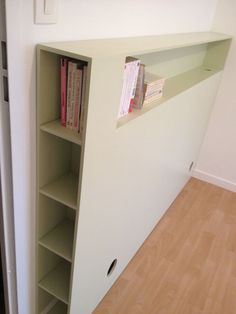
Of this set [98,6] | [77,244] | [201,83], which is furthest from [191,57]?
[77,244]

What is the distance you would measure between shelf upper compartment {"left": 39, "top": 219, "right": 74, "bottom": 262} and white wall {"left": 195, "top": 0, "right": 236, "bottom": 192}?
6.33 ft

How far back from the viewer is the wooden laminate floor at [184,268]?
173cm

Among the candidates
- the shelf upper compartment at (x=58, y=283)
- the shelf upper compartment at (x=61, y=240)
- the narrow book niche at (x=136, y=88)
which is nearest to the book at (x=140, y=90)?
the narrow book niche at (x=136, y=88)

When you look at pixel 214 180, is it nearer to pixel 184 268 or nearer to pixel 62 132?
pixel 184 268

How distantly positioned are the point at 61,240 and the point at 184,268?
1102mm

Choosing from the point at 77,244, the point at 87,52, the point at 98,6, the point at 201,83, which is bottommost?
the point at 77,244

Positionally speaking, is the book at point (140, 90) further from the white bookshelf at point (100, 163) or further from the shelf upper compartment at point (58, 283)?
the shelf upper compartment at point (58, 283)

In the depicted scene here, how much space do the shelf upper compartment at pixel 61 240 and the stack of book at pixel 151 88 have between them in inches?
27.2

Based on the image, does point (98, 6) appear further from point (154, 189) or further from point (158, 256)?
point (158, 256)

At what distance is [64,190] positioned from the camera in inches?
44.8

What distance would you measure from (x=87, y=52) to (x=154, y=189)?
1.20m

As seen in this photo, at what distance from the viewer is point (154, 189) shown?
1.89 m

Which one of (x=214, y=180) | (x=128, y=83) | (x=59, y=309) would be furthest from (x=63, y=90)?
(x=214, y=180)

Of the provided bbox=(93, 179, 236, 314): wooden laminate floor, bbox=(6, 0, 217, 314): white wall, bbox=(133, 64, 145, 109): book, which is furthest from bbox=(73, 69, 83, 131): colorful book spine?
bbox=(93, 179, 236, 314): wooden laminate floor
